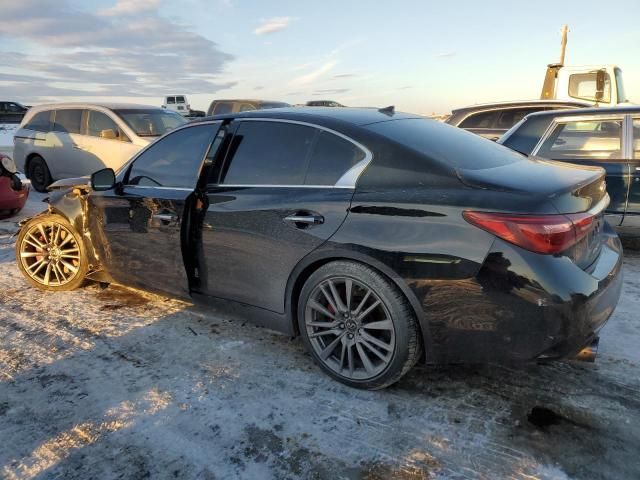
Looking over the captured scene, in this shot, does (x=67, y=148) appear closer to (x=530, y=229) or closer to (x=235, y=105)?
(x=235, y=105)

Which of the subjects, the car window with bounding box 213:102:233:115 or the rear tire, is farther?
the car window with bounding box 213:102:233:115

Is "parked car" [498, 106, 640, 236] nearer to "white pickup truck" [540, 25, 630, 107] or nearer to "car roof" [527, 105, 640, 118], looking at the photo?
"car roof" [527, 105, 640, 118]

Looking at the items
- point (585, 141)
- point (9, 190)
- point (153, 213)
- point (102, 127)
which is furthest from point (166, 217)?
point (102, 127)

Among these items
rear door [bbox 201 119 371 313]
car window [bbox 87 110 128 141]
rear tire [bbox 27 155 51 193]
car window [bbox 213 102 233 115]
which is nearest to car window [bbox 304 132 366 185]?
rear door [bbox 201 119 371 313]

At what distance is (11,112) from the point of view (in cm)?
2998

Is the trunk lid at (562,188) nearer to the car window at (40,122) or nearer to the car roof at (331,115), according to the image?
the car roof at (331,115)

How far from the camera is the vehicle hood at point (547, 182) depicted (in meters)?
2.43

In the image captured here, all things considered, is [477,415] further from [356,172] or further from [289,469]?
[356,172]

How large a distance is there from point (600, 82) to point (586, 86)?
1.56 ft

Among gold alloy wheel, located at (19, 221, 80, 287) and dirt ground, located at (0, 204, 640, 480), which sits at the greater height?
gold alloy wheel, located at (19, 221, 80, 287)

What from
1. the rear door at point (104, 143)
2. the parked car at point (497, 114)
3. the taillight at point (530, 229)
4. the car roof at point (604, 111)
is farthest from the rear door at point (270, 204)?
the parked car at point (497, 114)

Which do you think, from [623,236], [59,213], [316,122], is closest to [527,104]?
[623,236]

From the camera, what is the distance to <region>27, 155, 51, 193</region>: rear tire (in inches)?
379

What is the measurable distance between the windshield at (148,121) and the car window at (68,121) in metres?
0.96
